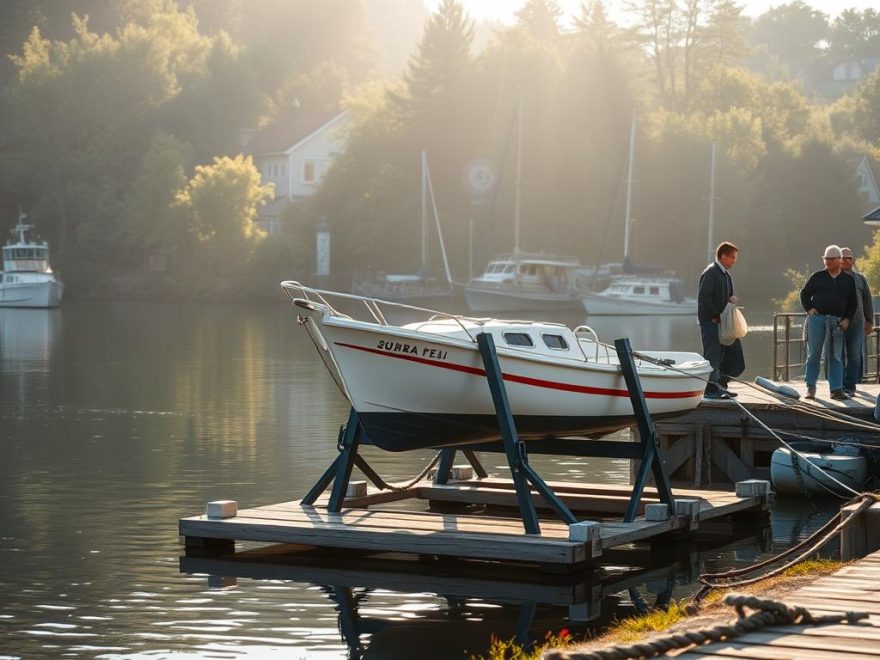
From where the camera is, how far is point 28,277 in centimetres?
9200

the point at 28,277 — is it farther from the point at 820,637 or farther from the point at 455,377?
the point at 820,637

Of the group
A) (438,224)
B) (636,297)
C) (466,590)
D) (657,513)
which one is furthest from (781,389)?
(438,224)

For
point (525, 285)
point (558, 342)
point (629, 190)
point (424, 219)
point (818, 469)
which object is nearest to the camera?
point (558, 342)

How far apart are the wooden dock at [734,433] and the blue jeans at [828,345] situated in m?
0.35

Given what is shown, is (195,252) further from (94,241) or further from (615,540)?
(615,540)

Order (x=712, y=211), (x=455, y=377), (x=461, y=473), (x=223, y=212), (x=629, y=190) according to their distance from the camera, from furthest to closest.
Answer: (x=223, y=212), (x=712, y=211), (x=629, y=190), (x=461, y=473), (x=455, y=377)

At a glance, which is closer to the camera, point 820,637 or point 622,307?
point 820,637

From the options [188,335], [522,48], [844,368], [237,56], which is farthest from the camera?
[237,56]

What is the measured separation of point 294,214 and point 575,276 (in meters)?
18.1

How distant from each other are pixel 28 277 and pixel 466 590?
8036 centimetres

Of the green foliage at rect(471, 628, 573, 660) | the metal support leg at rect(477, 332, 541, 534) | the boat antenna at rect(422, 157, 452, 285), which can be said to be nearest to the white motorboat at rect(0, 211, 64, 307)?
the boat antenna at rect(422, 157, 452, 285)

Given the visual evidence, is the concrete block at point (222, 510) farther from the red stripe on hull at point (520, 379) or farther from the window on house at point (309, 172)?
the window on house at point (309, 172)

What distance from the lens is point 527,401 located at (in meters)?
17.1

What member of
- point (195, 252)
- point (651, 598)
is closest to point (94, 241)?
point (195, 252)
